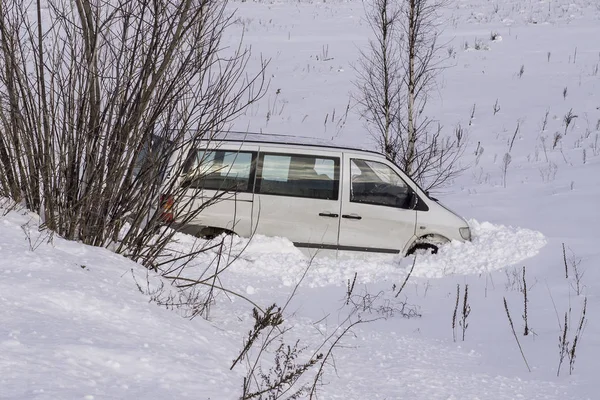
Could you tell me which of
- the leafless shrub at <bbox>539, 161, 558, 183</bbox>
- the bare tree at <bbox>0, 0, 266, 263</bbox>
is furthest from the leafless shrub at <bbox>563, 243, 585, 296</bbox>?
the leafless shrub at <bbox>539, 161, 558, 183</bbox>

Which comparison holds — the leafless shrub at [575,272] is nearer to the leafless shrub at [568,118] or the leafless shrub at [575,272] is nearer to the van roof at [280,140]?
the van roof at [280,140]

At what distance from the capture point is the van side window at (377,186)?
33.2 feet

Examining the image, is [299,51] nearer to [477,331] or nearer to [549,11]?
[549,11]

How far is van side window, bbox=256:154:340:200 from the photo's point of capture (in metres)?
9.91

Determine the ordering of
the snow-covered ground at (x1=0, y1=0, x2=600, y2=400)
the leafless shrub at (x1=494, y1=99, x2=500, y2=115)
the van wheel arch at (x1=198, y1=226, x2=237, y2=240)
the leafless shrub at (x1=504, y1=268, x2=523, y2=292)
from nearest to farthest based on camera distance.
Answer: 1. the snow-covered ground at (x1=0, y1=0, x2=600, y2=400)
2. the leafless shrub at (x1=504, y1=268, x2=523, y2=292)
3. the van wheel arch at (x1=198, y1=226, x2=237, y2=240)
4. the leafless shrub at (x1=494, y1=99, x2=500, y2=115)

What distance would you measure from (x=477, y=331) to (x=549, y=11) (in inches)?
1152

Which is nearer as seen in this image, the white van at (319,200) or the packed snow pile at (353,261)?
the packed snow pile at (353,261)

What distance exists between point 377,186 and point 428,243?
1021 millimetres

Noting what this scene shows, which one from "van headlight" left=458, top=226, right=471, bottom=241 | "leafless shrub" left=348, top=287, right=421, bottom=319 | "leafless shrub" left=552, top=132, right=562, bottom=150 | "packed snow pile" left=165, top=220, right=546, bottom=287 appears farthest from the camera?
"leafless shrub" left=552, top=132, right=562, bottom=150

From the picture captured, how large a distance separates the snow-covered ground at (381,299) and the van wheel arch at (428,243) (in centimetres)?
13

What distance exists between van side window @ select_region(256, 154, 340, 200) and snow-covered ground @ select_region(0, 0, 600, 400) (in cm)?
72

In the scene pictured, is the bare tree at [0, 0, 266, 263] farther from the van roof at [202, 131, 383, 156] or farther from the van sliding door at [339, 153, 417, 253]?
the van sliding door at [339, 153, 417, 253]

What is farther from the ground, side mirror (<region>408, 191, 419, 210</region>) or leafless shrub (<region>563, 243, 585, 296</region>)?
side mirror (<region>408, 191, 419, 210</region>)

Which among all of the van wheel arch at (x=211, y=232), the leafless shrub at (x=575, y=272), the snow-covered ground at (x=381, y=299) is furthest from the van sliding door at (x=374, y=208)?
the leafless shrub at (x=575, y=272)
